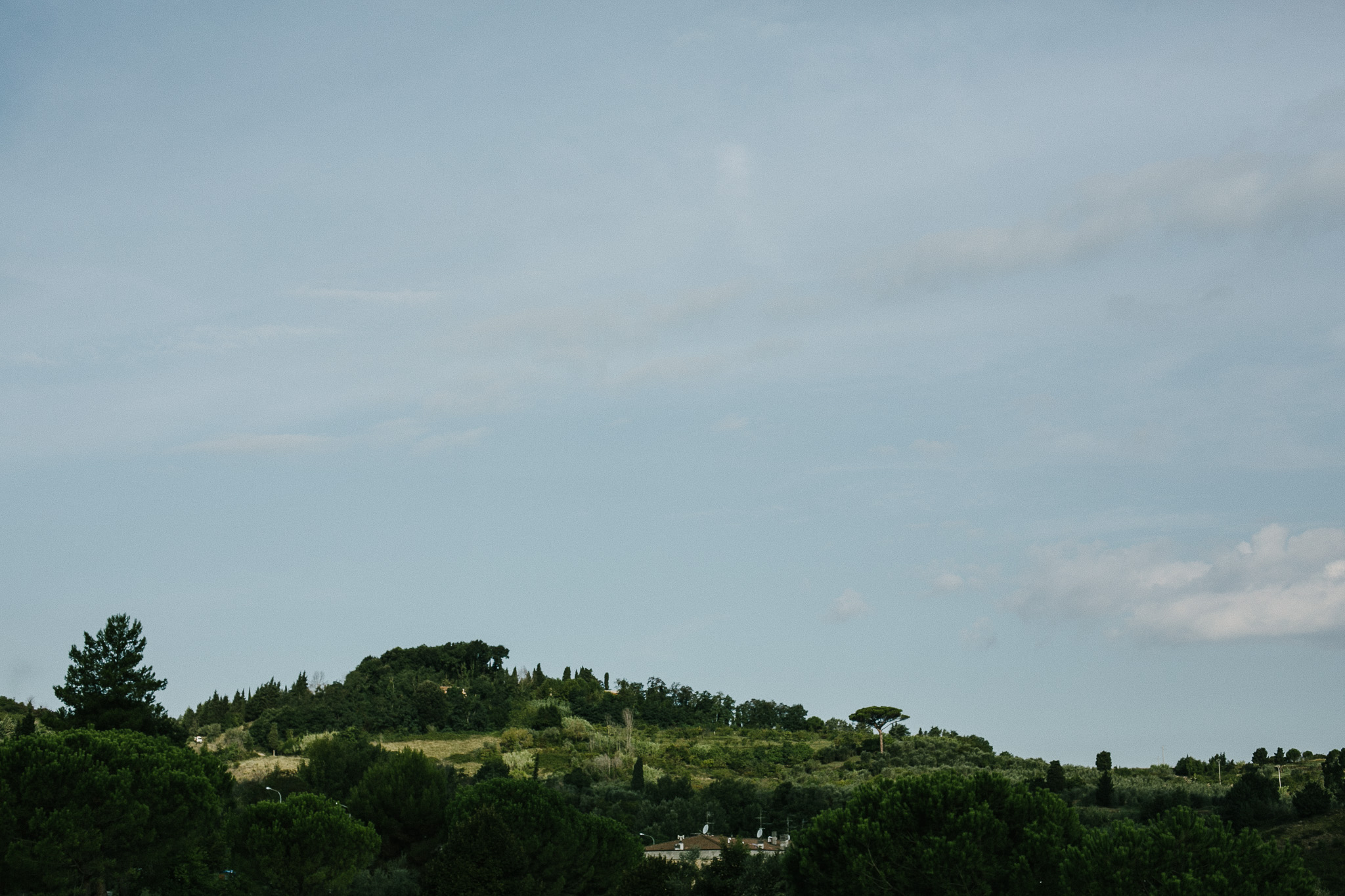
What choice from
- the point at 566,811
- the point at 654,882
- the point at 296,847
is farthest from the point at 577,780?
the point at 654,882

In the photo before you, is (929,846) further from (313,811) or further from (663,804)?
(663,804)

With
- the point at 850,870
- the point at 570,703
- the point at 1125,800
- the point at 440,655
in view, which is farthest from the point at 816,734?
the point at 850,870

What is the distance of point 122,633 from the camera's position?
63250 mm

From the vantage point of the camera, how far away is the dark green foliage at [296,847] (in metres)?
51.3

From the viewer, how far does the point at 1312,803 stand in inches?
2438

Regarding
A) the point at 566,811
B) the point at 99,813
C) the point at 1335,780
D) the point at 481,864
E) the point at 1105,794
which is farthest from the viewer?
the point at 1105,794

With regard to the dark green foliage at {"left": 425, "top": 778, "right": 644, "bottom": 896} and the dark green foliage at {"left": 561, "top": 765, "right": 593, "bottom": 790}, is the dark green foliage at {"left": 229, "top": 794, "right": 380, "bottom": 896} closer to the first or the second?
the dark green foliage at {"left": 425, "top": 778, "right": 644, "bottom": 896}

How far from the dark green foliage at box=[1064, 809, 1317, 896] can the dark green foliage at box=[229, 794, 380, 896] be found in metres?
33.7

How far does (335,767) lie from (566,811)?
2809 cm

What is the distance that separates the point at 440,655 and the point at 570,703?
60.4 ft

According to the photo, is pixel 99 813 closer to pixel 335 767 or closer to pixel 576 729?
pixel 335 767

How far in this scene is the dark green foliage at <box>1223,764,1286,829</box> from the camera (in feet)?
207

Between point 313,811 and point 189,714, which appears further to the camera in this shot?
point 189,714

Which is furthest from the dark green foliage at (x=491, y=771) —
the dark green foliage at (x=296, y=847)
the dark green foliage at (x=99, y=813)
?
the dark green foliage at (x=99, y=813)
